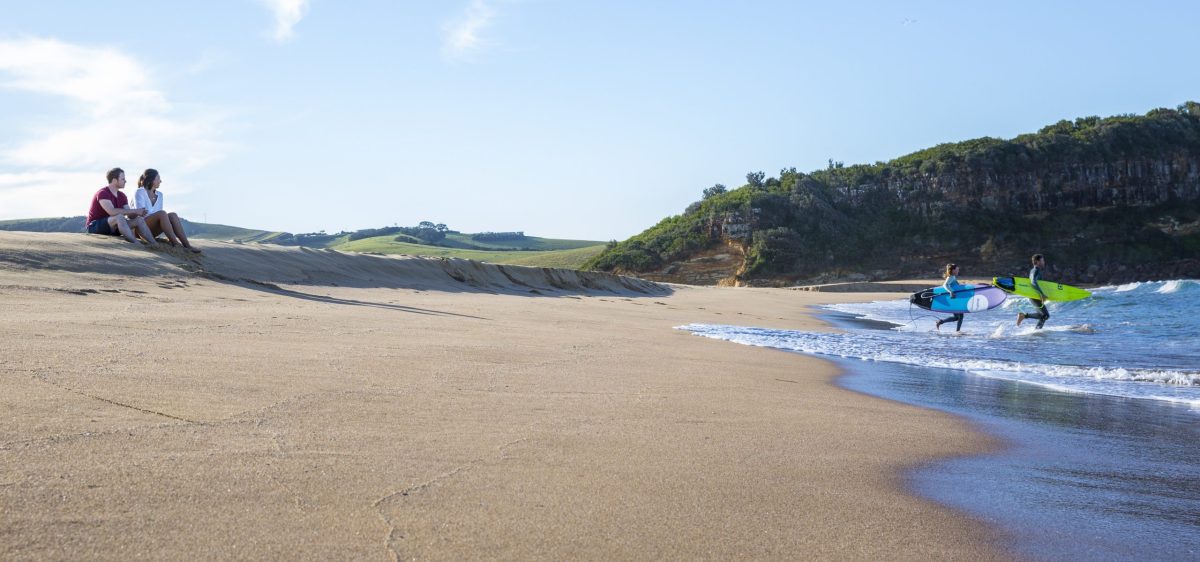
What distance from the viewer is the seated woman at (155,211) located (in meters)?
9.37

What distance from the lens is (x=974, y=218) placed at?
43.0m

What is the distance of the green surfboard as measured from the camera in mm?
14898

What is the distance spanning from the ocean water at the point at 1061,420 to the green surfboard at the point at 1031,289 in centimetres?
197

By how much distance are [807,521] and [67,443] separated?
2.14m

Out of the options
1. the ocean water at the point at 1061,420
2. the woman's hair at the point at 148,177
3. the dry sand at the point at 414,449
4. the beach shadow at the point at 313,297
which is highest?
the woman's hair at the point at 148,177

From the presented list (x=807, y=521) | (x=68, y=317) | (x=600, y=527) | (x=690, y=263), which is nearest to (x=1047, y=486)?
(x=807, y=521)

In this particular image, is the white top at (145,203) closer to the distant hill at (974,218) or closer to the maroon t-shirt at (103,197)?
the maroon t-shirt at (103,197)

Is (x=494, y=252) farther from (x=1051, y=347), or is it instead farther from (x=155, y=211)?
(x=1051, y=347)

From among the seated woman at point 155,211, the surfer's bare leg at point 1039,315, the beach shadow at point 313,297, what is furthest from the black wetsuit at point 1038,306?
the seated woman at point 155,211

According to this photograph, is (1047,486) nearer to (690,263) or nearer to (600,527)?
(600,527)

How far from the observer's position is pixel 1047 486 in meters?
3.06

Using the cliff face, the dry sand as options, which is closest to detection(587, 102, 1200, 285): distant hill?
the cliff face

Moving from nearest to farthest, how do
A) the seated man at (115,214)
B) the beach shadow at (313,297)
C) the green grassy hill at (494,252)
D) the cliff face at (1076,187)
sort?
the beach shadow at (313,297) → the seated man at (115,214) → the cliff face at (1076,187) → the green grassy hill at (494,252)

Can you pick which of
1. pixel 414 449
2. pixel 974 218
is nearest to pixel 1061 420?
pixel 414 449
